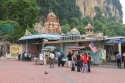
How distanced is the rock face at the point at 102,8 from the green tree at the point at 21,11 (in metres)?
64.8

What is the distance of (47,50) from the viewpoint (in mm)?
26016

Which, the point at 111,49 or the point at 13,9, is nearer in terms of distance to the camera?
the point at 111,49

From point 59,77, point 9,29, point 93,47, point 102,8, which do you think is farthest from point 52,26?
point 102,8

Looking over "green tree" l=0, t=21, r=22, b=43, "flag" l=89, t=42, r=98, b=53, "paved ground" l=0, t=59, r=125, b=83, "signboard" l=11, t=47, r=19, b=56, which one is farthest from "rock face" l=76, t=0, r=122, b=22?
"paved ground" l=0, t=59, r=125, b=83

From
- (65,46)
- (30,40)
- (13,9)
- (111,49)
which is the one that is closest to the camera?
(111,49)

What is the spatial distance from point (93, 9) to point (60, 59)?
97451 mm

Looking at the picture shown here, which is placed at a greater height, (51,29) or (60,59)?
(51,29)

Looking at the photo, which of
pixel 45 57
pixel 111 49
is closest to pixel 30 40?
pixel 45 57

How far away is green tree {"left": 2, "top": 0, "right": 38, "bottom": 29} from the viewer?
155ft

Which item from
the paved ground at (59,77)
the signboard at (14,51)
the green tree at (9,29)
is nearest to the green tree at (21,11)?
the green tree at (9,29)

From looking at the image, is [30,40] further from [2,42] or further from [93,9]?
[93,9]

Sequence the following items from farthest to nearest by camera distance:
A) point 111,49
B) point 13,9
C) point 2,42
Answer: point 13,9, point 2,42, point 111,49

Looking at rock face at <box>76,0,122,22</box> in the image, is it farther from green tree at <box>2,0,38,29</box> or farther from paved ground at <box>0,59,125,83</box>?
paved ground at <box>0,59,125,83</box>

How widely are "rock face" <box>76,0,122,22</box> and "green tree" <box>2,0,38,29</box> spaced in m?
64.8
